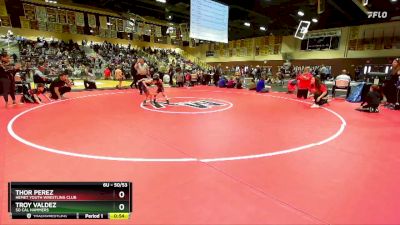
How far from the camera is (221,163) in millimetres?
3332

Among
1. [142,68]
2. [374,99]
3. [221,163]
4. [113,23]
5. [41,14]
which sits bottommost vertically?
[221,163]

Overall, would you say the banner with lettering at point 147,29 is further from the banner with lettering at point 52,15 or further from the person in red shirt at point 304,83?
the person in red shirt at point 304,83

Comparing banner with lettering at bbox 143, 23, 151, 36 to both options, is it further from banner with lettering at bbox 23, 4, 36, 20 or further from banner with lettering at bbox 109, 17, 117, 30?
banner with lettering at bbox 23, 4, 36, 20

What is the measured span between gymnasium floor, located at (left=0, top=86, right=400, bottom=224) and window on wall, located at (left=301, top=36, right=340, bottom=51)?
21385 mm

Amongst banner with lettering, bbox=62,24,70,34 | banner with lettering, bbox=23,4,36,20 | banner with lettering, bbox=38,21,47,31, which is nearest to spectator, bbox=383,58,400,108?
banner with lettering, bbox=23,4,36,20

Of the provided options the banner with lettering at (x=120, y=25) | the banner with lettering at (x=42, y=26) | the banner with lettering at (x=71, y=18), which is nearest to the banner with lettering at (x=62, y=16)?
the banner with lettering at (x=71, y=18)

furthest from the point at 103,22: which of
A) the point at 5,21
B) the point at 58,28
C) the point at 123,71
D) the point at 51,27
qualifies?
the point at 5,21

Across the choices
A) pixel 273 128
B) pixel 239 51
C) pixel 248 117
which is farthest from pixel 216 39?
pixel 239 51

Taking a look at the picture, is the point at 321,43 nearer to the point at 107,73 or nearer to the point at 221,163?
the point at 107,73

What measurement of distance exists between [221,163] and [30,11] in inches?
914

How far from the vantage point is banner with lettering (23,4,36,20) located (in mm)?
19891
